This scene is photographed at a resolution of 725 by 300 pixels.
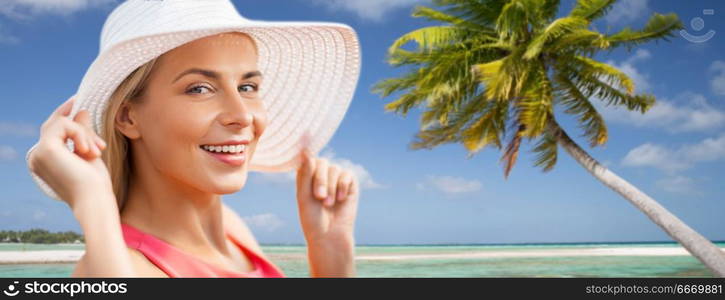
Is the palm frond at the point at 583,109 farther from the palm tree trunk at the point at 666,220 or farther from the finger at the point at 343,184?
the finger at the point at 343,184

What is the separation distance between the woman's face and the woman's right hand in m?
0.19

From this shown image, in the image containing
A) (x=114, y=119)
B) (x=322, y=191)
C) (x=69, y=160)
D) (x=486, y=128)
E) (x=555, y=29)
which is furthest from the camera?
(x=486, y=128)

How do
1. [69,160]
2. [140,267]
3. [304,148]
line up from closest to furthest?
1. [69,160]
2. [140,267]
3. [304,148]

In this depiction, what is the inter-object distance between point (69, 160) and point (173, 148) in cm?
27

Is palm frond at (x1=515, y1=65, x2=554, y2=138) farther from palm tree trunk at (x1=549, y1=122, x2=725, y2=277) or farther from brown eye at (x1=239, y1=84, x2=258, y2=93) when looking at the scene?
brown eye at (x1=239, y1=84, x2=258, y2=93)

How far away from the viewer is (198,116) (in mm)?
1538

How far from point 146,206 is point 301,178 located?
409 mm

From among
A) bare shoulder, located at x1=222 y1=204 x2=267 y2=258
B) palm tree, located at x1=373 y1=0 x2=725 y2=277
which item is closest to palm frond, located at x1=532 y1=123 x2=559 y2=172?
palm tree, located at x1=373 y1=0 x2=725 y2=277

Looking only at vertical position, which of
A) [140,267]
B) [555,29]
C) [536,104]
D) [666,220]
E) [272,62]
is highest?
[555,29]

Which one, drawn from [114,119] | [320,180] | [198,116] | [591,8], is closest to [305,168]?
[320,180]

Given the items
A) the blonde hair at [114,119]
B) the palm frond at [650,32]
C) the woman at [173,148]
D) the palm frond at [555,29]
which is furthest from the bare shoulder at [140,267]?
the palm frond at [650,32]

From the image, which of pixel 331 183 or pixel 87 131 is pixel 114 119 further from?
pixel 331 183

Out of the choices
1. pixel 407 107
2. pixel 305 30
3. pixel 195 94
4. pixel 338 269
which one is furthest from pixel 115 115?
pixel 407 107
